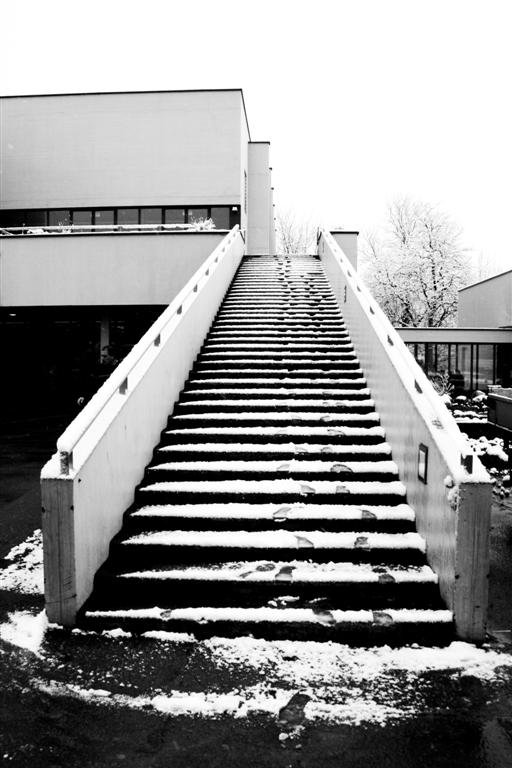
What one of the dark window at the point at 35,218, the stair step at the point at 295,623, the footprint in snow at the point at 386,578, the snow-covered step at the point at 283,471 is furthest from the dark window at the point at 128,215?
the footprint in snow at the point at 386,578

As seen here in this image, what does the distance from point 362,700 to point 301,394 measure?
446cm

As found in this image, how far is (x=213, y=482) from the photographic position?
213 inches

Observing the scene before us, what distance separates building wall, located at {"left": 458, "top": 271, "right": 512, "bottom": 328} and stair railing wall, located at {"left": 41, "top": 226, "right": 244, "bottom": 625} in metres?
22.1

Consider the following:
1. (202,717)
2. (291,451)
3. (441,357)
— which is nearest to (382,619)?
(202,717)

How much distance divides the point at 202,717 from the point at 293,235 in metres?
55.8

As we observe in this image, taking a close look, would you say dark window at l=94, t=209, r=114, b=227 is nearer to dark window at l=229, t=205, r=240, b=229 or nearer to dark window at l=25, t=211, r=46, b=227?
dark window at l=25, t=211, r=46, b=227

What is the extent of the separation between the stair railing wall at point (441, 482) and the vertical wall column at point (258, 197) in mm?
18187

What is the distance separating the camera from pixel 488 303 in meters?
26.9

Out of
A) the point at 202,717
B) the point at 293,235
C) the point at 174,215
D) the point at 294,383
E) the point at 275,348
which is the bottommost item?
the point at 202,717

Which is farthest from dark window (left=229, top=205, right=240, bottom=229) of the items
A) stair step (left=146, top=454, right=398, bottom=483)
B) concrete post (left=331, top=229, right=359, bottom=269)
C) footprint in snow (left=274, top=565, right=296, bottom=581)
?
footprint in snow (left=274, top=565, right=296, bottom=581)

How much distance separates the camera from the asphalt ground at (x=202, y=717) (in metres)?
2.67

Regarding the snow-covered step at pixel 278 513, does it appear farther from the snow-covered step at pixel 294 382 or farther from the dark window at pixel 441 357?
the dark window at pixel 441 357

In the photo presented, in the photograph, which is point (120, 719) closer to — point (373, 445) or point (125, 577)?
point (125, 577)

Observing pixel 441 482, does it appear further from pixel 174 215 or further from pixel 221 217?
pixel 174 215
